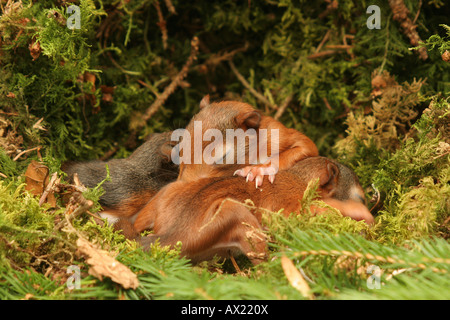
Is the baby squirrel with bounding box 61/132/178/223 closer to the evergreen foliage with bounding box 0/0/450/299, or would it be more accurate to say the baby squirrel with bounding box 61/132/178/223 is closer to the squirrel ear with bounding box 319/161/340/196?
the evergreen foliage with bounding box 0/0/450/299

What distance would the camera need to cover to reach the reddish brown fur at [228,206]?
1.90 metres

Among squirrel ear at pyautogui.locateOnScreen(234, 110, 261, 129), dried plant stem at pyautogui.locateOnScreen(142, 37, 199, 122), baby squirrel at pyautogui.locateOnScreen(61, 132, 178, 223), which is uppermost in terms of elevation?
dried plant stem at pyautogui.locateOnScreen(142, 37, 199, 122)

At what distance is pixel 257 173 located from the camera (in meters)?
2.27

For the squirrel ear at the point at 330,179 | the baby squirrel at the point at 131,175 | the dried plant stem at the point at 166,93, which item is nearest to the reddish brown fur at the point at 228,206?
the squirrel ear at the point at 330,179

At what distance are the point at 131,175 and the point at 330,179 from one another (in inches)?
45.9

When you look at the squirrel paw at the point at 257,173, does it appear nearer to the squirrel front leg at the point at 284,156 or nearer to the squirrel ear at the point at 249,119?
the squirrel front leg at the point at 284,156

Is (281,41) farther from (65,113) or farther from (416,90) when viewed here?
(65,113)

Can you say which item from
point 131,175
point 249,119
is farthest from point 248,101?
point 131,175

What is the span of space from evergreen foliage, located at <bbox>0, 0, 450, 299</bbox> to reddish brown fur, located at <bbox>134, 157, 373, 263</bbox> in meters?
0.12

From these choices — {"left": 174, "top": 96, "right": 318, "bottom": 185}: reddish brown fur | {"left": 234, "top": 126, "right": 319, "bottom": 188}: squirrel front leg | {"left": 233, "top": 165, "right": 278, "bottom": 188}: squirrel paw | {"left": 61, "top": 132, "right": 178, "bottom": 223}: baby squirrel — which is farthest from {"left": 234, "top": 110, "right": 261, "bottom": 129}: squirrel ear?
{"left": 61, "top": 132, "right": 178, "bottom": 223}: baby squirrel

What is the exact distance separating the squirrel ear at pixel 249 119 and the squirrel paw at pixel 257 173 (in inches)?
14.3

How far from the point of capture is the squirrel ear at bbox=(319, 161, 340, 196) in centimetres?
233

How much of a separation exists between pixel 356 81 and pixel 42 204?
6.32ft

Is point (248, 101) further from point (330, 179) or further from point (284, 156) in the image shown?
→ point (330, 179)
